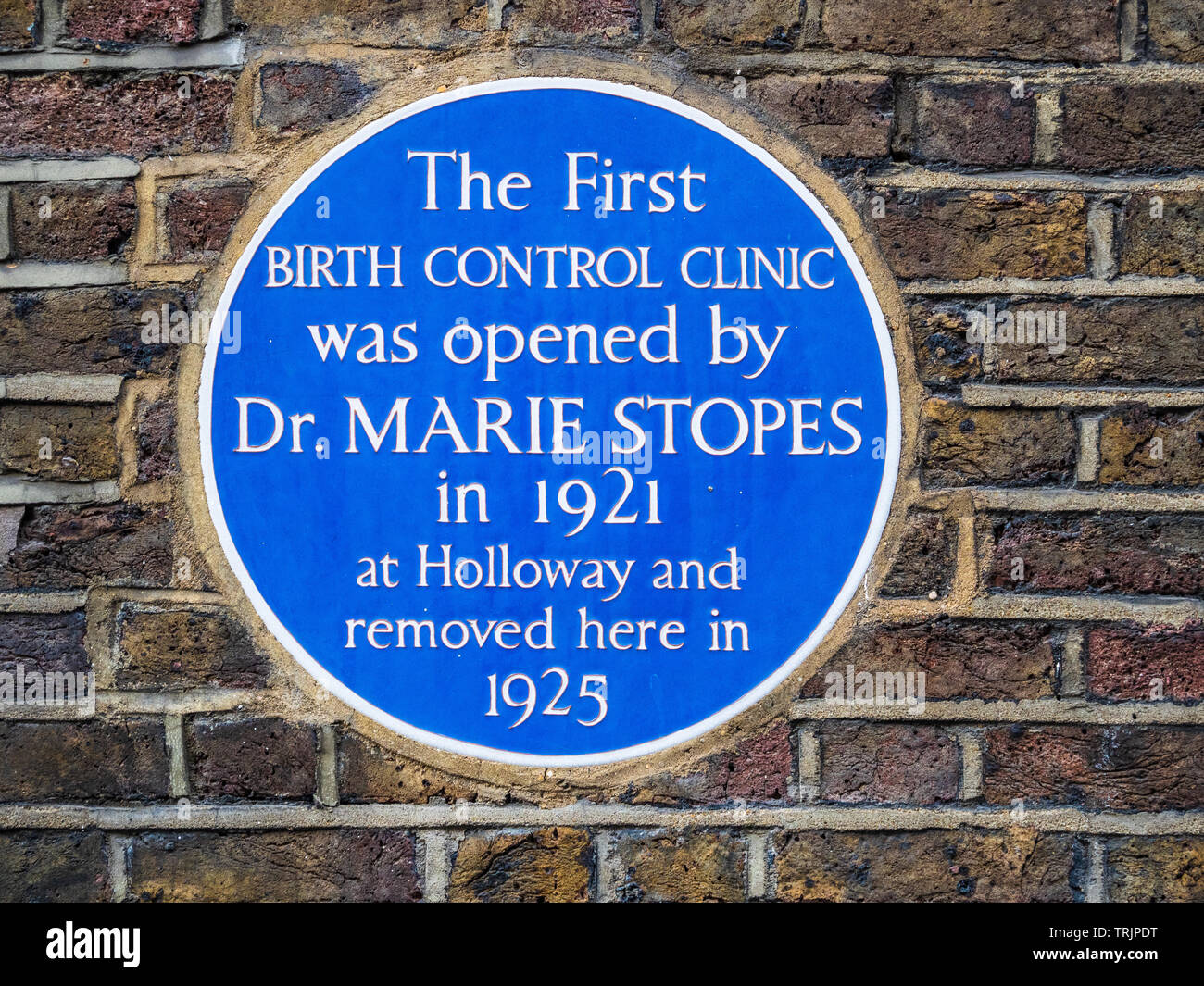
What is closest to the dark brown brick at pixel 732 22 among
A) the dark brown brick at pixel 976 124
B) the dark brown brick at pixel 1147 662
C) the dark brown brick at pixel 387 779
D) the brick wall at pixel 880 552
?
the brick wall at pixel 880 552

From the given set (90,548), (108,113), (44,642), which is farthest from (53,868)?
(108,113)

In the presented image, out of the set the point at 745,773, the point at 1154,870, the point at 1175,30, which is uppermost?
the point at 1175,30

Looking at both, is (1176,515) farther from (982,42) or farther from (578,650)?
(578,650)

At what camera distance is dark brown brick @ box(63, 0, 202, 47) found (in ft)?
3.57

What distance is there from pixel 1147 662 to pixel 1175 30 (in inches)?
29.1

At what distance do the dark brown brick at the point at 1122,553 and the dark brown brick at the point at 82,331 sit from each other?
1.05 m

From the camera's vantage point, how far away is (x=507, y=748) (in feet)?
3.58

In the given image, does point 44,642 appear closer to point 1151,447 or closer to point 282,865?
point 282,865

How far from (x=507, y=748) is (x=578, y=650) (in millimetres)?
144

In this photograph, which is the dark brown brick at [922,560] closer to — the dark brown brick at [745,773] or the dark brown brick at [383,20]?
the dark brown brick at [745,773]

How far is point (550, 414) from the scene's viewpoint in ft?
3.56

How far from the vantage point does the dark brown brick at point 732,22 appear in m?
1.09

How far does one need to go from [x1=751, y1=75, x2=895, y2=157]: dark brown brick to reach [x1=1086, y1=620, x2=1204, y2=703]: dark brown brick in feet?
2.07

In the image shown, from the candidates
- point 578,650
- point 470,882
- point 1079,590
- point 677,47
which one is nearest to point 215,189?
point 677,47
